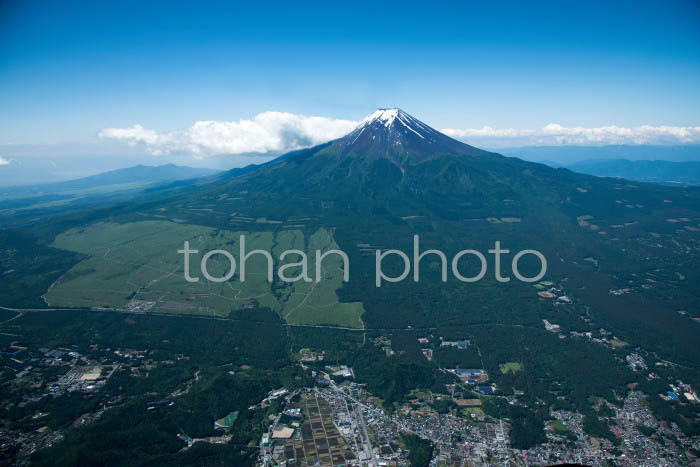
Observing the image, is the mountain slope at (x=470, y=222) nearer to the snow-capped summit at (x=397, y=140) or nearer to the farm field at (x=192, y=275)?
the snow-capped summit at (x=397, y=140)

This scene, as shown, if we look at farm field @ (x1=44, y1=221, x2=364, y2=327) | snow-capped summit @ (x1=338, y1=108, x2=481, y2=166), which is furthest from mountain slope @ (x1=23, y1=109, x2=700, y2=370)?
farm field @ (x1=44, y1=221, x2=364, y2=327)

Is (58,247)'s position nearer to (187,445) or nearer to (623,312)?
(187,445)

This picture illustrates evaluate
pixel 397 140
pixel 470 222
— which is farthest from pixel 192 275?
pixel 397 140

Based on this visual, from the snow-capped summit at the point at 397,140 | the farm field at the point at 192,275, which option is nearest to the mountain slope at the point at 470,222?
the snow-capped summit at the point at 397,140

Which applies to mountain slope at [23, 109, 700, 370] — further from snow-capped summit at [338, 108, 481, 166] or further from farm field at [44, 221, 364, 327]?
farm field at [44, 221, 364, 327]

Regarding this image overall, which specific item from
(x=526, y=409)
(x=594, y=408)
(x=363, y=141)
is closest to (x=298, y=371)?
(x=526, y=409)

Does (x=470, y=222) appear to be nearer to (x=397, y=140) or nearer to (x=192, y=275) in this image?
(x=397, y=140)
